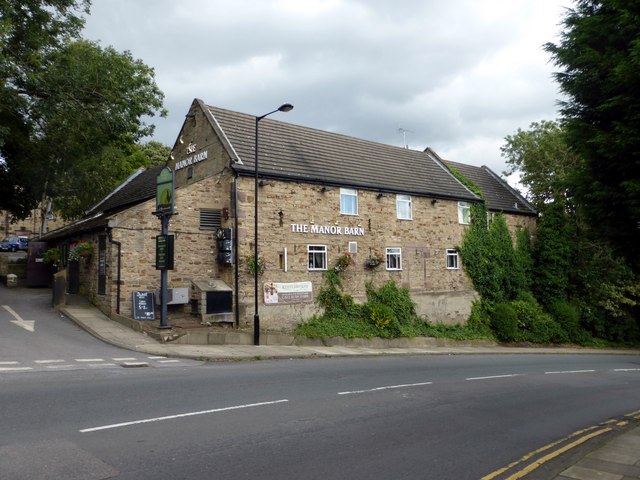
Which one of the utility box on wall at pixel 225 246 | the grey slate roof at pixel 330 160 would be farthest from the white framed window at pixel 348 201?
the utility box on wall at pixel 225 246

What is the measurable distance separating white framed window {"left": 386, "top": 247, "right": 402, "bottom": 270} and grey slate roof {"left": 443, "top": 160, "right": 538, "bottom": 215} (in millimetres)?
8411

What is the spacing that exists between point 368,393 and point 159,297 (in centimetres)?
1151

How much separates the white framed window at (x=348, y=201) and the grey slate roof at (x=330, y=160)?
34 cm

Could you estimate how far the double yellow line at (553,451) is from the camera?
20.0ft

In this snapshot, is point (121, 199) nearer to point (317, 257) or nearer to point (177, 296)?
point (177, 296)

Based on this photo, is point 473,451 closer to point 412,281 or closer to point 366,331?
point 366,331

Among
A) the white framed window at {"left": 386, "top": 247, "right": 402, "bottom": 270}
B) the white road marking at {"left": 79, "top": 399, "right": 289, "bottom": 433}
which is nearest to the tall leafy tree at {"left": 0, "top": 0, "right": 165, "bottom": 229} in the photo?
the white framed window at {"left": 386, "top": 247, "right": 402, "bottom": 270}

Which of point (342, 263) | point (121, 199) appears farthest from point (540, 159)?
point (121, 199)

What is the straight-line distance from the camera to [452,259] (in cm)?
2927

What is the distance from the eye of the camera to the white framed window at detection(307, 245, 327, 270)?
23094 millimetres

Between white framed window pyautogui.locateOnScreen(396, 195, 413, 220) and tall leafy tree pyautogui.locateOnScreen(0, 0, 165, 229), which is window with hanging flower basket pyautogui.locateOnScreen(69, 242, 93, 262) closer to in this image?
tall leafy tree pyautogui.locateOnScreen(0, 0, 165, 229)

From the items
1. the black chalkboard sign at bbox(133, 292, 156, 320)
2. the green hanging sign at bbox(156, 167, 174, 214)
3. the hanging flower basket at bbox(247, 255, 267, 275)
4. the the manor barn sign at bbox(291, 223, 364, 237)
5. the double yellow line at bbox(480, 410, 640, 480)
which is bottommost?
the double yellow line at bbox(480, 410, 640, 480)

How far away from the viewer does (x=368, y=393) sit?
34.9ft

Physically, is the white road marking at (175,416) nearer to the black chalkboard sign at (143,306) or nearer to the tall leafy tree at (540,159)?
the black chalkboard sign at (143,306)
